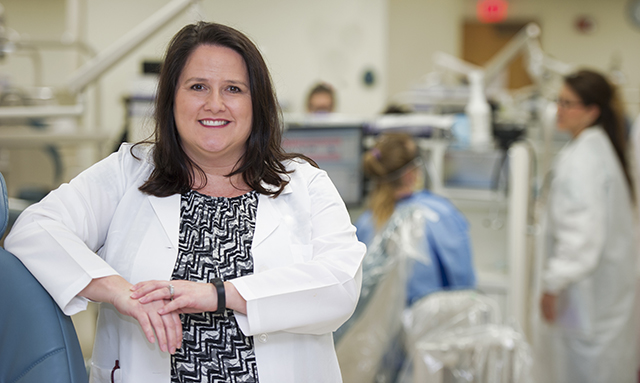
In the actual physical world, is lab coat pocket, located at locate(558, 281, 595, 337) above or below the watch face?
below

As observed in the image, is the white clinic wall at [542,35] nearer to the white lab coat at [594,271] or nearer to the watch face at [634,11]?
the watch face at [634,11]

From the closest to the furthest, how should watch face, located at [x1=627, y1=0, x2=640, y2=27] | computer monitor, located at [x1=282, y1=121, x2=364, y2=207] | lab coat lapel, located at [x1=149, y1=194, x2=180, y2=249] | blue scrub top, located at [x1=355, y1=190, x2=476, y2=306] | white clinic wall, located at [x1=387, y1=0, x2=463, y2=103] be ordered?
lab coat lapel, located at [x1=149, y1=194, x2=180, y2=249], blue scrub top, located at [x1=355, y1=190, x2=476, y2=306], computer monitor, located at [x1=282, y1=121, x2=364, y2=207], white clinic wall, located at [x1=387, y1=0, x2=463, y2=103], watch face, located at [x1=627, y1=0, x2=640, y2=27]

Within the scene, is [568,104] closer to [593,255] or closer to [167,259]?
[593,255]

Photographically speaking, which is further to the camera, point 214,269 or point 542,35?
point 542,35

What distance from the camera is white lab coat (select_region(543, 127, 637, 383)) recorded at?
8.26 feet

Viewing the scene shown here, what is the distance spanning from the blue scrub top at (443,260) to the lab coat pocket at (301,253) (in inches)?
50.6

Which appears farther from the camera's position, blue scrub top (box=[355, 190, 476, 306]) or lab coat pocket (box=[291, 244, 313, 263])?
blue scrub top (box=[355, 190, 476, 306])

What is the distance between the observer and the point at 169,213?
1098 millimetres

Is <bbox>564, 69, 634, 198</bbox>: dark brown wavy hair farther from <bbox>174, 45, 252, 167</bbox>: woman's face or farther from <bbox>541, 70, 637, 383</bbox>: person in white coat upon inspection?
<bbox>174, 45, 252, 167</bbox>: woman's face

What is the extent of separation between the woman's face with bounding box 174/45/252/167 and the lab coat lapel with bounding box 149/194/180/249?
11 centimetres

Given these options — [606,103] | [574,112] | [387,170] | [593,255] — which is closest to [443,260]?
[387,170]

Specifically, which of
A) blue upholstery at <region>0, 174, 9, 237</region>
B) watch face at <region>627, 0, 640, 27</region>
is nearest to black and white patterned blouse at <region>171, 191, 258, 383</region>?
blue upholstery at <region>0, 174, 9, 237</region>

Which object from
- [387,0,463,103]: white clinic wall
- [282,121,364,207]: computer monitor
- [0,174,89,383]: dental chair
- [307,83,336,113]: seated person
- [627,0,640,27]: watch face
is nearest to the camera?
[0,174,89,383]: dental chair

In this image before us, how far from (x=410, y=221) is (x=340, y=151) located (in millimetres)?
831
